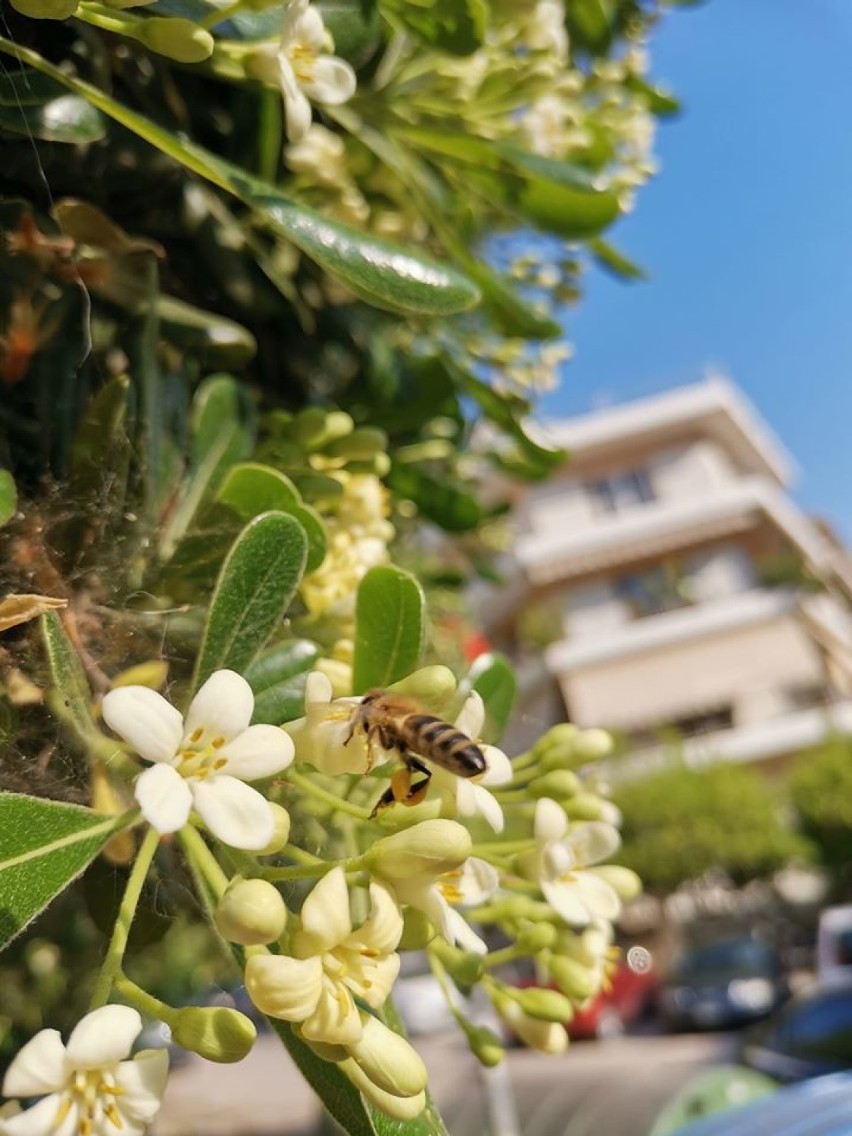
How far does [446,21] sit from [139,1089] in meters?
0.74

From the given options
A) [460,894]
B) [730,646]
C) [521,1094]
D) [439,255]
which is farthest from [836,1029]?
[730,646]

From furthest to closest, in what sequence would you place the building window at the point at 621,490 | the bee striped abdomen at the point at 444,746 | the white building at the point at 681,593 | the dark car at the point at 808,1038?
the building window at the point at 621,490, the white building at the point at 681,593, the dark car at the point at 808,1038, the bee striped abdomen at the point at 444,746

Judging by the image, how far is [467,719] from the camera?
2.01 feet

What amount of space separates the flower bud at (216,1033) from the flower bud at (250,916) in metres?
0.05

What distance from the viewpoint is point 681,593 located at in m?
17.1

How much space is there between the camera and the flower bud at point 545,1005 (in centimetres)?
76

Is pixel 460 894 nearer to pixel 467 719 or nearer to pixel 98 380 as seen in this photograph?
pixel 467 719

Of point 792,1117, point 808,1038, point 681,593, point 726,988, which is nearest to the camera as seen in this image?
point 792,1117

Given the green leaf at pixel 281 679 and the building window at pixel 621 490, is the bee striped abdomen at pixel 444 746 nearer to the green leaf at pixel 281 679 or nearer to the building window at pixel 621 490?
the green leaf at pixel 281 679

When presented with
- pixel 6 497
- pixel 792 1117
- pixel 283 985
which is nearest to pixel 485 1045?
pixel 283 985

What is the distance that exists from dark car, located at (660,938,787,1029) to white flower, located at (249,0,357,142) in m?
10.7

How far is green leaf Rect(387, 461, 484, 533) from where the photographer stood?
3.72 ft

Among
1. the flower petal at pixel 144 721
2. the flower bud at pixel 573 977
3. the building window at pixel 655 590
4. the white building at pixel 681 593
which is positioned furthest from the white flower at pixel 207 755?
the building window at pixel 655 590

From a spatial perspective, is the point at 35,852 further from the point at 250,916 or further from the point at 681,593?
the point at 681,593
